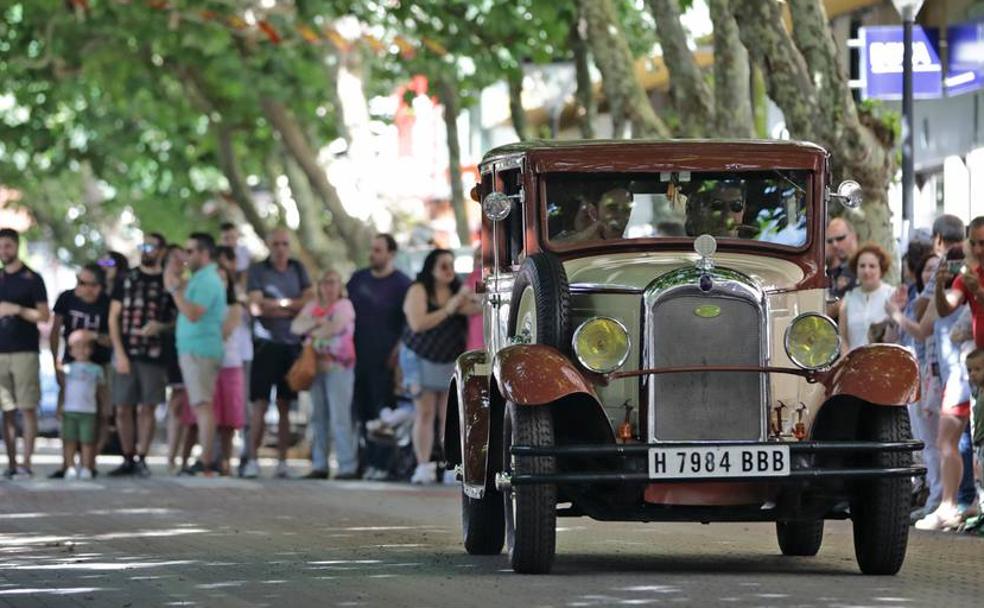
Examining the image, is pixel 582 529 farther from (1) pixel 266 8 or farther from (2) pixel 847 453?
(1) pixel 266 8

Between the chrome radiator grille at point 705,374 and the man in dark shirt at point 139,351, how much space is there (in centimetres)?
1141

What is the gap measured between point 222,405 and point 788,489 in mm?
11409

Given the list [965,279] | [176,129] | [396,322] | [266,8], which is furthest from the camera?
[176,129]

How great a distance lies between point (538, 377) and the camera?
12031 mm

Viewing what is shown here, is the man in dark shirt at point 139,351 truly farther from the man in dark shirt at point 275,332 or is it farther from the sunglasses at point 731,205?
the sunglasses at point 731,205

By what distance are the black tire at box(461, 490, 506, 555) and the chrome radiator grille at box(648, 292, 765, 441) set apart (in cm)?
193

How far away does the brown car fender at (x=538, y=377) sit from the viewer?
11992 millimetres

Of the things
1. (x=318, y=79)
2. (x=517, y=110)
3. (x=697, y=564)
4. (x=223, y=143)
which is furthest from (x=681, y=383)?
(x=223, y=143)

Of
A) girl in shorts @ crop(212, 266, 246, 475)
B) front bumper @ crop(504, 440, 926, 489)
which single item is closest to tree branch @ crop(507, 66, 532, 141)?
girl in shorts @ crop(212, 266, 246, 475)

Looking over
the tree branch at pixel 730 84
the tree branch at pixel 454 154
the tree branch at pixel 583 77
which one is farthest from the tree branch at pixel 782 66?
the tree branch at pixel 454 154

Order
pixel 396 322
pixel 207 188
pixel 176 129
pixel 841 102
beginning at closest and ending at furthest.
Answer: pixel 841 102 → pixel 396 322 → pixel 176 129 → pixel 207 188

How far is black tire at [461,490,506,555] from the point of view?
14031 millimetres

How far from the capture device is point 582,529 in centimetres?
1622

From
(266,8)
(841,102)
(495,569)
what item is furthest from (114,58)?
(495,569)
